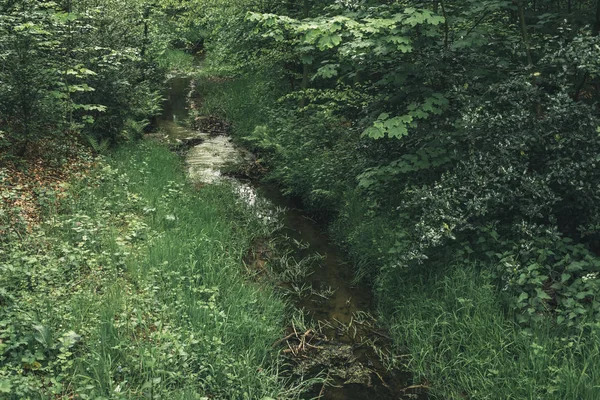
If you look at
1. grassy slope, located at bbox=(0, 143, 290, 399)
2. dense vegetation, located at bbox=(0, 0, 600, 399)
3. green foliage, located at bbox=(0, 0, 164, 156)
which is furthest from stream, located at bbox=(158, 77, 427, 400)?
green foliage, located at bbox=(0, 0, 164, 156)

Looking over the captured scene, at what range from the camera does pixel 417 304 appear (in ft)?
17.7

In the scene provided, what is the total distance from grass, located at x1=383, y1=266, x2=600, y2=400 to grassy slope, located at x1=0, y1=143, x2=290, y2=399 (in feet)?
5.26

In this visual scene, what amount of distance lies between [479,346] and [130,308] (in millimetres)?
3552

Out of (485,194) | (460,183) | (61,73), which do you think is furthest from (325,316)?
Answer: (61,73)

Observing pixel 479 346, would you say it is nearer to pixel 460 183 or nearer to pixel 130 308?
pixel 460 183

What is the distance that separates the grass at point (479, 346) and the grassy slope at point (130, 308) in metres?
1.60

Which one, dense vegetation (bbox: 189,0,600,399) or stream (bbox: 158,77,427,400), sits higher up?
dense vegetation (bbox: 189,0,600,399)

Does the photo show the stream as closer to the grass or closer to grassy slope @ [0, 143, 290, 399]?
the grass

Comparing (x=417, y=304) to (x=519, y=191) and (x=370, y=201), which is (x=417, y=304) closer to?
(x=519, y=191)

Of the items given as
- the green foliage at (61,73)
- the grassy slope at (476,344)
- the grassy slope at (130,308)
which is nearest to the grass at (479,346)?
the grassy slope at (476,344)

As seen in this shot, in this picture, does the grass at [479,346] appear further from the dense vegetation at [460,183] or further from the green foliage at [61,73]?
the green foliage at [61,73]

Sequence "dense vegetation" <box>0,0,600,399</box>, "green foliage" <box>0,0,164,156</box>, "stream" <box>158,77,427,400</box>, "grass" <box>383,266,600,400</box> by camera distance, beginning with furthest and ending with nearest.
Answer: "green foliage" <box>0,0,164,156</box> < "stream" <box>158,77,427,400</box> < "dense vegetation" <box>0,0,600,399</box> < "grass" <box>383,266,600,400</box>

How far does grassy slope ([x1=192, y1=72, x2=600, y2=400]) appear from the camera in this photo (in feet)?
13.1

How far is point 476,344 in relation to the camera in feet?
15.4
